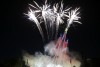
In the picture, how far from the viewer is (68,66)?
116m

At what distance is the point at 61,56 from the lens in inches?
4409

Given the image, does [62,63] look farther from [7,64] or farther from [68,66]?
[7,64]

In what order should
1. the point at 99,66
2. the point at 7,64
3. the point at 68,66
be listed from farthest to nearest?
1. the point at 68,66
2. the point at 99,66
3. the point at 7,64

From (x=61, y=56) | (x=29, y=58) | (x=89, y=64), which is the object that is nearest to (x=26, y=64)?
(x=29, y=58)

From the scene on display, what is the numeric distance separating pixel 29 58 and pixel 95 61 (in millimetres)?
21266

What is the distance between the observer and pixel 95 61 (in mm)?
112062

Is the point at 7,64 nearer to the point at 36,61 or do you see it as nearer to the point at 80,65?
the point at 36,61

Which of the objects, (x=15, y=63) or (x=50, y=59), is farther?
(x=50, y=59)

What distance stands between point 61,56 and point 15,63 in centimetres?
1574

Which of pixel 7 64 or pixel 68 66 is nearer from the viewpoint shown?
pixel 7 64

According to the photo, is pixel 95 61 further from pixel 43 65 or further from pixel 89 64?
pixel 43 65

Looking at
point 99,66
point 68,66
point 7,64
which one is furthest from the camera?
point 68,66

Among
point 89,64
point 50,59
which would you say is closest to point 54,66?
point 50,59

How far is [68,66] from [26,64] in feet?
47.8
